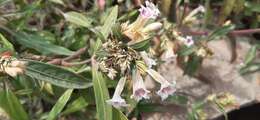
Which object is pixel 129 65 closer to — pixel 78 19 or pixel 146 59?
pixel 146 59

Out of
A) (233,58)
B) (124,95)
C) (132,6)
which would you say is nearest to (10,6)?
(132,6)

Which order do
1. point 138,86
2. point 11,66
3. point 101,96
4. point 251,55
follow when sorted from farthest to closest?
point 251,55, point 101,96, point 138,86, point 11,66

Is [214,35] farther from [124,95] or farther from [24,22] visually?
[24,22]

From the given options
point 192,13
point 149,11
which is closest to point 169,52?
point 192,13

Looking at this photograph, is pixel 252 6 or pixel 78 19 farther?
pixel 252 6

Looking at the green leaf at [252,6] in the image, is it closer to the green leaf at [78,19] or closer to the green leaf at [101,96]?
the green leaf at [78,19]

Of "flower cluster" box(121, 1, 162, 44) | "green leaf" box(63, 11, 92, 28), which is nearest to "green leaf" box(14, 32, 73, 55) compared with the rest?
"green leaf" box(63, 11, 92, 28)

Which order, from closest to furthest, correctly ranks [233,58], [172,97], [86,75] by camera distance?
[86,75]
[172,97]
[233,58]
